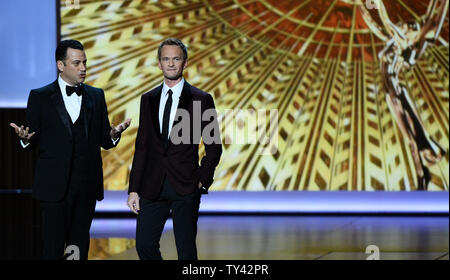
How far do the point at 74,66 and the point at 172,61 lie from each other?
0.36 m

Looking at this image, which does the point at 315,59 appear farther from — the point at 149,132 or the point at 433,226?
the point at 149,132

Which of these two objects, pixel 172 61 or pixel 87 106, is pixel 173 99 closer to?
pixel 172 61

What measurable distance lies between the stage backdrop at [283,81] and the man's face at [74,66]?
3.81 meters

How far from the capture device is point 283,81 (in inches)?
269

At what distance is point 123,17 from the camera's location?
686cm

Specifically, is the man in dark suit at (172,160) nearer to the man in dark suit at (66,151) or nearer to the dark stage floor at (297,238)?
the man in dark suit at (66,151)

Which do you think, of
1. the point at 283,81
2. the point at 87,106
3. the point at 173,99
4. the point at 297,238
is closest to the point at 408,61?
the point at 283,81

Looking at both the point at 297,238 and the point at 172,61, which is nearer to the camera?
the point at 172,61

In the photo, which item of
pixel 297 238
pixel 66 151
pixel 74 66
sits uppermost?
pixel 74 66

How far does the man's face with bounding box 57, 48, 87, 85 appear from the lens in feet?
9.80

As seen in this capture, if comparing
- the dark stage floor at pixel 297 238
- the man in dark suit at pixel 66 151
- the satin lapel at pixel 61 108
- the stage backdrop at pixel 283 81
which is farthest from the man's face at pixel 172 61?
the stage backdrop at pixel 283 81

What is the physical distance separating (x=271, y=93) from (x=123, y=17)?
4.54 feet

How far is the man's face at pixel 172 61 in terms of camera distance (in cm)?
296

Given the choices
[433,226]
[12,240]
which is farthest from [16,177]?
[433,226]
